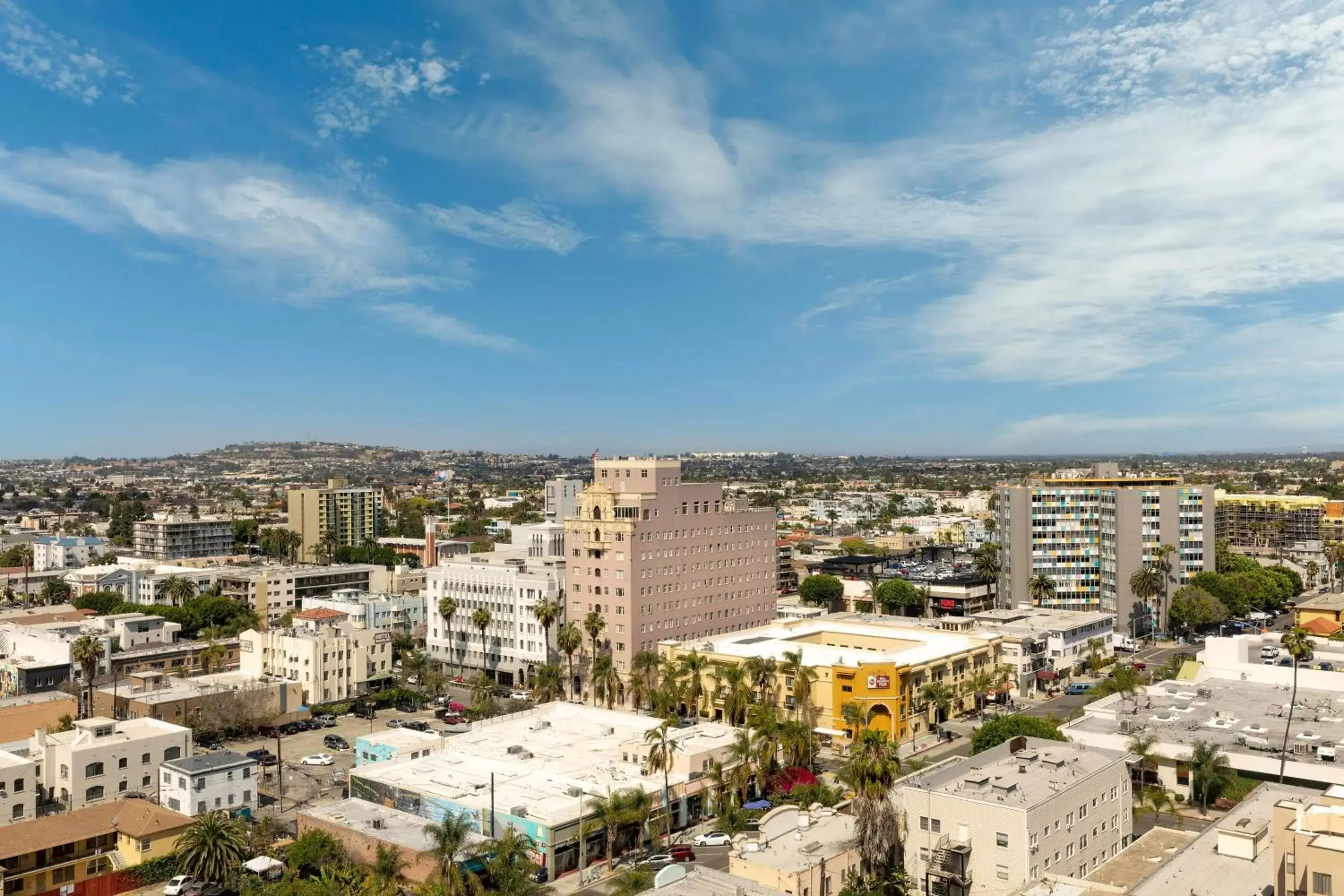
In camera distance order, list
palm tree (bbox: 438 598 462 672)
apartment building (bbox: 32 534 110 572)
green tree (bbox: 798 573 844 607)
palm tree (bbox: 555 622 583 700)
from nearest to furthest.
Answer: palm tree (bbox: 555 622 583 700), palm tree (bbox: 438 598 462 672), green tree (bbox: 798 573 844 607), apartment building (bbox: 32 534 110 572)

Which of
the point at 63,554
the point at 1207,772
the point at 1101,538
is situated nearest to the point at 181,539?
the point at 63,554

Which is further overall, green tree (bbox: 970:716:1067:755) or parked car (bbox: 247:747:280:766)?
parked car (bbox: 247:747:280:766)

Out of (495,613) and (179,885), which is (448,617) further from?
(179,885)

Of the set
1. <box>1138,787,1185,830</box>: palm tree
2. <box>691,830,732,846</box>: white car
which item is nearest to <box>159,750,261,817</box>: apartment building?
<box>691,830,732,846</box>: white car

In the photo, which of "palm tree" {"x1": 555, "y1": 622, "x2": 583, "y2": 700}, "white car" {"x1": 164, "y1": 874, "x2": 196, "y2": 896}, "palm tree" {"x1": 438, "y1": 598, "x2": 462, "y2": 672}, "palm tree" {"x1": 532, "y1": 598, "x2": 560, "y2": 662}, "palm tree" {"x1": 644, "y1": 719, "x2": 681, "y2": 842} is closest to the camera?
"white car" {"x1": 164, "y1": 874, "x2": 196, "y2": 896}

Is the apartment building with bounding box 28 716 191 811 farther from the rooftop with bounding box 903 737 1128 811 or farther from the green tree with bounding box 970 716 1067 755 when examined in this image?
the green tree with bounding box 970 716 1067 755

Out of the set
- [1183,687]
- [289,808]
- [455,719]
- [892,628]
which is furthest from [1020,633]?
[289,808]
